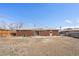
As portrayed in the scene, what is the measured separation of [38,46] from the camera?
1388 mm

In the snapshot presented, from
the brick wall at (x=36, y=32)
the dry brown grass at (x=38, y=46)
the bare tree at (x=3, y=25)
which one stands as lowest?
the dry brown grass at (x=38, y=46)

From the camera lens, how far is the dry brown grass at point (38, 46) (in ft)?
4.50

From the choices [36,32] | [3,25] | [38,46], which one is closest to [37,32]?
[36,32]

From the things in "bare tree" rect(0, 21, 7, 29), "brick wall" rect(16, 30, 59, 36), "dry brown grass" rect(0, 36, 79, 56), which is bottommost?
"dry brown grass" rect(0, 36, 79, 56)

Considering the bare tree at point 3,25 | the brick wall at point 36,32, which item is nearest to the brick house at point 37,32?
the brick wall at point 36,32

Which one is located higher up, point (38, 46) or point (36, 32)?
point (36, 32)

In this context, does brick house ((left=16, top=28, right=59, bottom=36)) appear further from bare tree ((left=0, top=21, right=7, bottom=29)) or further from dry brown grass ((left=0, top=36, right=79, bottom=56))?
bare tree ((left=0, top=21, right=7, bottom=29))

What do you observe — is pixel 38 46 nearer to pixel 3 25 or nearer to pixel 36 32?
pixel 36 32

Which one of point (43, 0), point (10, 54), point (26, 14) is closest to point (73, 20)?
point (43, 0)

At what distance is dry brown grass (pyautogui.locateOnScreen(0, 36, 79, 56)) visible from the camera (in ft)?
4.50

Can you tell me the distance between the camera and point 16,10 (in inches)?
55.7

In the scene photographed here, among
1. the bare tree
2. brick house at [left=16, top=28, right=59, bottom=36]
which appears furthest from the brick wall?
the bare tree

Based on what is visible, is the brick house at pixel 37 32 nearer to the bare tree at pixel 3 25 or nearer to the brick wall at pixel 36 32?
the brick wall at pixel 36 32

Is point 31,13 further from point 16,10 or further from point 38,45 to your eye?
point 38,45
